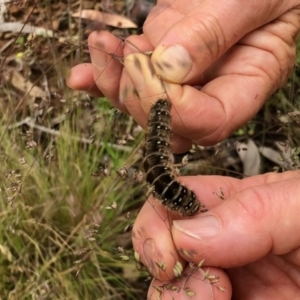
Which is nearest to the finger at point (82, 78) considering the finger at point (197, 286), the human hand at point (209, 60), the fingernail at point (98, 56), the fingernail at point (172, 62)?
the human hand at point (209, 60)

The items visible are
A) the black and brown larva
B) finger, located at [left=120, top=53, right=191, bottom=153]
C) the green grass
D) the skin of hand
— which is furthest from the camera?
the green grass

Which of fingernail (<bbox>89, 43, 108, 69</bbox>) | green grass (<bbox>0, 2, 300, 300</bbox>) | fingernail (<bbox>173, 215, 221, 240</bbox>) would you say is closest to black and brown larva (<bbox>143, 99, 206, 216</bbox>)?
fingernail (<bbox>173, 215, 221, 240</bbox>)

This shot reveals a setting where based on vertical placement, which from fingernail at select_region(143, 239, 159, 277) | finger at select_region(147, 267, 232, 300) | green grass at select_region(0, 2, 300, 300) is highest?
fingernail at select_region(143, 239, 159, 277)

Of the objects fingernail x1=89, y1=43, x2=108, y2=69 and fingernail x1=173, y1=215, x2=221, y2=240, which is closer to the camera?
fingernail x1=173, y1=215, x2=221, y2=240

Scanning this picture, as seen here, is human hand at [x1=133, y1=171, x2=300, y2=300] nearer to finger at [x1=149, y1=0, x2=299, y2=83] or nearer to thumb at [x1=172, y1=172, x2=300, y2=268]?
thumb at [x1=172, y1=172, x2=300, y2=268]

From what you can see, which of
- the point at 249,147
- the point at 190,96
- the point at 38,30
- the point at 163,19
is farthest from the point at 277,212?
the point at 38,30

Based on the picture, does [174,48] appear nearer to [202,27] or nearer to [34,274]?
[202,27]

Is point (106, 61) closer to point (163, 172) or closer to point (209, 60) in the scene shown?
point (209, 60)

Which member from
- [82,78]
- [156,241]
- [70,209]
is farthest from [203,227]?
[70,209]
